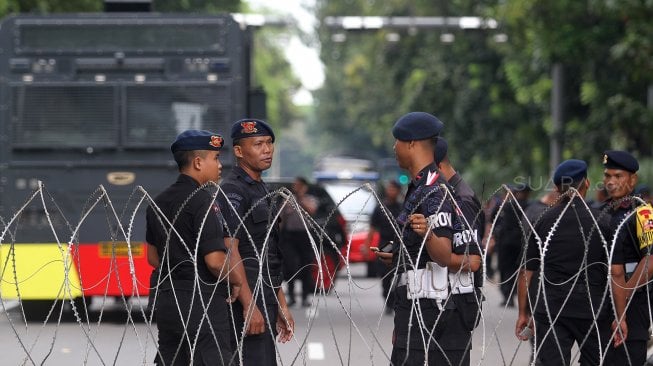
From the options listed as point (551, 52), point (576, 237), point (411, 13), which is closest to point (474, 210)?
point (576, 237)

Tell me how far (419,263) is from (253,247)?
95 centimetres

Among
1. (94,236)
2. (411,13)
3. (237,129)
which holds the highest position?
(411,13)

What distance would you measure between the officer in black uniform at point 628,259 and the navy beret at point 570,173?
0.24m

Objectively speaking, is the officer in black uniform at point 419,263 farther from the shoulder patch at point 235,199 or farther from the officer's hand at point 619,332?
the officer's hand at point 619,332

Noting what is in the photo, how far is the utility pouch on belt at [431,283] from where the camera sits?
6770 millimetres

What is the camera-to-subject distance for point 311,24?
89.1 m

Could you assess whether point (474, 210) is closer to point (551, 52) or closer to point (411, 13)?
point (551, 52)

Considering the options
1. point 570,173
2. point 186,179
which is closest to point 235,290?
point 186,179

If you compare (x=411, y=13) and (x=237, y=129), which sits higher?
(x=411, y=13)

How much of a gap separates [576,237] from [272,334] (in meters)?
1.73

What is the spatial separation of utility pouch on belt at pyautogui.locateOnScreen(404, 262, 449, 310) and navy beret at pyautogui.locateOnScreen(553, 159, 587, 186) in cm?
165

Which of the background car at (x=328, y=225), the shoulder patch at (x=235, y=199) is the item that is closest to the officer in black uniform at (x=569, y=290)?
the shoulder patch at (x=235, y=199)

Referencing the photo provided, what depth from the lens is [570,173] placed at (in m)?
8.21

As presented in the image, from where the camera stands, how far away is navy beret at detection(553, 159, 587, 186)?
26.9 feet
